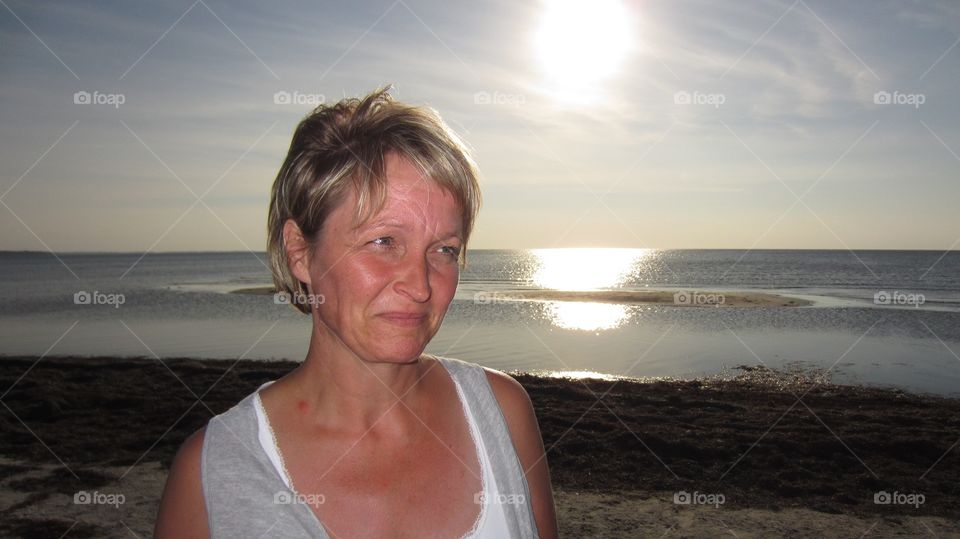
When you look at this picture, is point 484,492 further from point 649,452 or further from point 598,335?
point 598,335

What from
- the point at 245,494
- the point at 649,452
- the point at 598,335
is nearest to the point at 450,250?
the point at 245,494

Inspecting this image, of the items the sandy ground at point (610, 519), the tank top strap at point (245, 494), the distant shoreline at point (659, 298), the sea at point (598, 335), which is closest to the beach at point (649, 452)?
the sandy ground at point (610, 519)

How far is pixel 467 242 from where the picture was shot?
6.23 ft

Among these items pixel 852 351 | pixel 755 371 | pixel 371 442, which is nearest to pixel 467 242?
pixel 371 442

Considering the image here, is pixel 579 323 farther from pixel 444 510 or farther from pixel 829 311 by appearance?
pixel 444 510

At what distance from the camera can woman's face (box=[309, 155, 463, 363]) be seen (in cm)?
159

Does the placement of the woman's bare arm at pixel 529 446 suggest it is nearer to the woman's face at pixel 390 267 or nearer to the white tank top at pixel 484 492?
the white tank top at pixel 484 492

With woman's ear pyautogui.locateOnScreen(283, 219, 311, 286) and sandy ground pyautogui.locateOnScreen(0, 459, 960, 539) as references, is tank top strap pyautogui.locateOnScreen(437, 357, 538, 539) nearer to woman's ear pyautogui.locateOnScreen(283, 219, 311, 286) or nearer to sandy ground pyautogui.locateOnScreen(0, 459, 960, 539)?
woman's ear pyautogui.locateOnScreen(283, 219, 311, 286)

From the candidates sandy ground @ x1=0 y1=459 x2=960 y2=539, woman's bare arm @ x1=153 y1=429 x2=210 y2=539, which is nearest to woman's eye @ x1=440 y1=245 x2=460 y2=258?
woman's bare arm @ x1=153 y1=429 x2=210 y2=539

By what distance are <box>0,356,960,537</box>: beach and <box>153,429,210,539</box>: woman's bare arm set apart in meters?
4.88

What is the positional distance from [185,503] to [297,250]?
27.6 inches

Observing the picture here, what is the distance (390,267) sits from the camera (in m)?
1.60

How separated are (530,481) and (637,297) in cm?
3423

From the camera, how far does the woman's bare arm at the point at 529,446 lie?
183 cm
